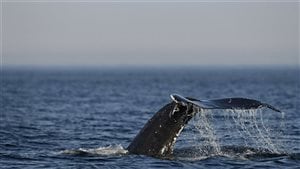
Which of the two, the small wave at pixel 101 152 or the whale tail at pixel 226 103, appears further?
the small wave at pixel 101 152

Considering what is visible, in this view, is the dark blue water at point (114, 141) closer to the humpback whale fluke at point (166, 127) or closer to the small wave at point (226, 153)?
the small wave at point (226, 153)

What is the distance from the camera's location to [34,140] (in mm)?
17047

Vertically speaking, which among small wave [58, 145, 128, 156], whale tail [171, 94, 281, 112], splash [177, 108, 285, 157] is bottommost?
small wave [58, 145, 128, 156]

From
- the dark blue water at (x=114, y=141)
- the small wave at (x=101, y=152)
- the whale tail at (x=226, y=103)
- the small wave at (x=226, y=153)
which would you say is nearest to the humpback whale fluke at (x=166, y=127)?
the whale tail at (x=226, y=103)

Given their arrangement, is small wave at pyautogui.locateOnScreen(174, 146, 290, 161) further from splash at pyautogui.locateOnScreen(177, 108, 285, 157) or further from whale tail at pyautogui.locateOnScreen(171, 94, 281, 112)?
whale tail at pyautogui.locateOnScreen(171, 94, 281, 112)

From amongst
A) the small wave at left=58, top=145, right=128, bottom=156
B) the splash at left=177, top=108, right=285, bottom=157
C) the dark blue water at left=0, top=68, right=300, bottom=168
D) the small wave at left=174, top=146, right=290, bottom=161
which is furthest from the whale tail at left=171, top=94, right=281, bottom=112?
the small wave at left=58, top=145, right=128, bottom=156

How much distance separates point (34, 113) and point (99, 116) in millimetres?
3436

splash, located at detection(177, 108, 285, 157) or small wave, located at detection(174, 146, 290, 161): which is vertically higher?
splash, located at detection(177, 108, 285, 157)

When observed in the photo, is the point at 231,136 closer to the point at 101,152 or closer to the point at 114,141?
the point at 114,141

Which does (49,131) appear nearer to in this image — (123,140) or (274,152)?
(123,140)

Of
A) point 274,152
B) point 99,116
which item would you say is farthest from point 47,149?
point 99,116

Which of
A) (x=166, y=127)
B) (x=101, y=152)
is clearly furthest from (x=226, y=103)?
(x=101, y=152)

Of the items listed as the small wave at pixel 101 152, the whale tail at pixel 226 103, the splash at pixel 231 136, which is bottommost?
the small wave at pixel 101 152

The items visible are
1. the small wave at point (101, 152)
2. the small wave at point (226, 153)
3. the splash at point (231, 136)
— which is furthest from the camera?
the small wave at point (101, 152)
